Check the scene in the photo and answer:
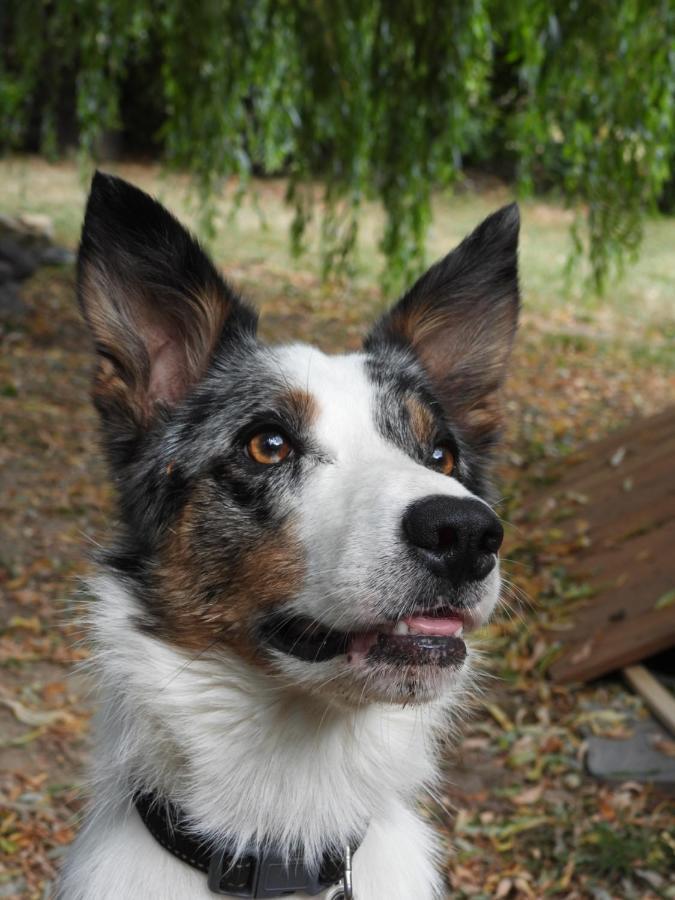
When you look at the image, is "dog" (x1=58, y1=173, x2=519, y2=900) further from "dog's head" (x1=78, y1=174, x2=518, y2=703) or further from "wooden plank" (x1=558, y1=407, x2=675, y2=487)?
"wooden plank" (x1=558, y1=407, x2=675, y2=487)

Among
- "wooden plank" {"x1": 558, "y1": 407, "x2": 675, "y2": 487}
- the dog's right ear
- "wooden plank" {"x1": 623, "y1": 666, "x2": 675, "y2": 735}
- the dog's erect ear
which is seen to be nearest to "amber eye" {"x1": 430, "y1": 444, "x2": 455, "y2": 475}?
the dog's erect ear

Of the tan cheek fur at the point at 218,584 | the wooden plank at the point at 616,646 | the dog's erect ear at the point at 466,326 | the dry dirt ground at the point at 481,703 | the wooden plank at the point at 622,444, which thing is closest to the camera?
the tan cheek fur at the point at 218,584

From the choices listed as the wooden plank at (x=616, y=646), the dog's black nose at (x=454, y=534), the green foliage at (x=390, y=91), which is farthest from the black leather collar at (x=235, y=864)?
the green foliage at (x=390, y=91)

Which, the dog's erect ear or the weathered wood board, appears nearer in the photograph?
the dog's erect ear

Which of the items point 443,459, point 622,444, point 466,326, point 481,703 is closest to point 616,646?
point 481,703

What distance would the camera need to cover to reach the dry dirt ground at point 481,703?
390 centimetres

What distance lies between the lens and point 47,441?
765cm

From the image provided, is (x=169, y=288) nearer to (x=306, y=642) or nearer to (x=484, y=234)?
(x=484, y=234)

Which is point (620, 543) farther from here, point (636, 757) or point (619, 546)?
point (636, 757)

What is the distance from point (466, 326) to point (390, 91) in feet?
14.2

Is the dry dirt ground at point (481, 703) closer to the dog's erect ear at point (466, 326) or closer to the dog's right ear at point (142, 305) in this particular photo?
the dog's right ear at point (142, 305)

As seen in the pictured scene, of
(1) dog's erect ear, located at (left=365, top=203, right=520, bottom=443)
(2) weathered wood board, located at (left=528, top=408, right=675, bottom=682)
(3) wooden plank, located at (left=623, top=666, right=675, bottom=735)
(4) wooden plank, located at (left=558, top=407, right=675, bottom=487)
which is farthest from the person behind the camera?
(4) wooden plank, located at (left=558, top=407, right=675, bottom=487)

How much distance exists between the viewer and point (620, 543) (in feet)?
18.2

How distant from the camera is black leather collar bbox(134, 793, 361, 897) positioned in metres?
2.45
